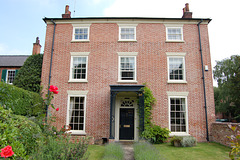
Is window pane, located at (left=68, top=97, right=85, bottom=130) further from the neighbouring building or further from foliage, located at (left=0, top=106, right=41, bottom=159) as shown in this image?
the neighbouring building

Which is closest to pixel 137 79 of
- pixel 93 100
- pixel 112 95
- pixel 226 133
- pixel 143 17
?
pixel 112 95

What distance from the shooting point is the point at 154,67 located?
42.9ft

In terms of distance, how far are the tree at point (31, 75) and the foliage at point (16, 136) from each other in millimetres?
7781

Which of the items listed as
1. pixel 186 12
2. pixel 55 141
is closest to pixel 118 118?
pixel 55 141

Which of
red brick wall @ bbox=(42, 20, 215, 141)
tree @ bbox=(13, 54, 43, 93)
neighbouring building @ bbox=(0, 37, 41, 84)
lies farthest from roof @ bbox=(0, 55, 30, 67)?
red brick wall @ bbox=(42, 20, 215, 141)

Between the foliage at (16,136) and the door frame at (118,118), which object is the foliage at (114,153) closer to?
the foliage at (16,136)

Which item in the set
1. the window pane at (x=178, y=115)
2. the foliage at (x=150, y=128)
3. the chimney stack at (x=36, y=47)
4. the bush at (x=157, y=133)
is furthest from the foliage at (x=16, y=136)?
the chimney stack at (x=36, y=47)

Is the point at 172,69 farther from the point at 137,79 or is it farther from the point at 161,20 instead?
the point at 161,20

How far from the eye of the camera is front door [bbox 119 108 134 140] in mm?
12750

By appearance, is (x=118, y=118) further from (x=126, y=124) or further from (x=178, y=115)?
(x=178, y=115)

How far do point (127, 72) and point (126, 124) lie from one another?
3.88 metres

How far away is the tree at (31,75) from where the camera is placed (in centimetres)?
1291

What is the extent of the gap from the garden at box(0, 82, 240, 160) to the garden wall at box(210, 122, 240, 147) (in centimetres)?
82

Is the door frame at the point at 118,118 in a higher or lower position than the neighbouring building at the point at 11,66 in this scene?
lower
